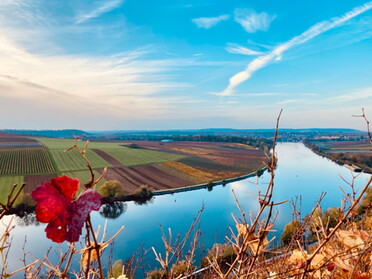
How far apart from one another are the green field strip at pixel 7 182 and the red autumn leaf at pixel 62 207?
3478cm

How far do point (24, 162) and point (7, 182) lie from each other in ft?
38.1

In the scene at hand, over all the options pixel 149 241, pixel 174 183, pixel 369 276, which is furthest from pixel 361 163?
pixel 369 276

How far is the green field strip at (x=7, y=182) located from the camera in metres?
29.2

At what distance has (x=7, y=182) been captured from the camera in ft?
109

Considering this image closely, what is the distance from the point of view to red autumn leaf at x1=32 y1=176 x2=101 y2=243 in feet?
1.90

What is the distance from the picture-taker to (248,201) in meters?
30.8

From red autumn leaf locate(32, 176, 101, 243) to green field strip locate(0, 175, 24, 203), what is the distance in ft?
114

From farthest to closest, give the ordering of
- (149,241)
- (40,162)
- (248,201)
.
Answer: (40,162)
(248,201)
(149,241)

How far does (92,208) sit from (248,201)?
106ft

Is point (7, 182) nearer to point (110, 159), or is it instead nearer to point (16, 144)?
point (110, 159)

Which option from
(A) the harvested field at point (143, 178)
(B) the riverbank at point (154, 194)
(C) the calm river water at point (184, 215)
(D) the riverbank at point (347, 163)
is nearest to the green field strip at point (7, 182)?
(C) the calm river water at point (184, 215)

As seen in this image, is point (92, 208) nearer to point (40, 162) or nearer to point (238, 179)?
point (238, 179)

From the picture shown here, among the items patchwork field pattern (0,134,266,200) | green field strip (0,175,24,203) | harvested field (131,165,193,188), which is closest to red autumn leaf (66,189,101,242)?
patchwork field pattern (0,134,266,200)

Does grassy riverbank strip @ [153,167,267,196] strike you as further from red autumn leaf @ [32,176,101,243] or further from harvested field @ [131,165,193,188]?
red autumn leaf @ [32,176,101,243]
